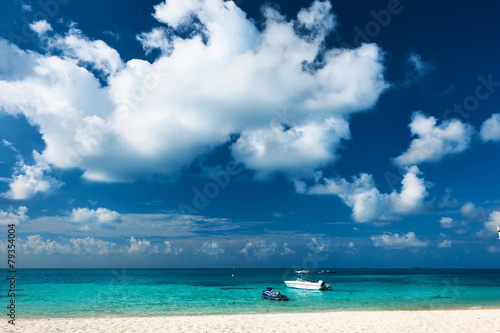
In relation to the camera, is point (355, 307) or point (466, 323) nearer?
point (466, 323)

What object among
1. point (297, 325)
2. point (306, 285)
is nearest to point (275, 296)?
point (297, 325)

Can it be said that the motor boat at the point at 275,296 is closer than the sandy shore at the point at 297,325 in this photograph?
No

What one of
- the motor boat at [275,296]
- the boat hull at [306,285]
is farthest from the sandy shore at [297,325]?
the boat hull at [306,285]

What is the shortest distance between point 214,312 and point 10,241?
18.1 metres

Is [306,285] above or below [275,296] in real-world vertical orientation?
below

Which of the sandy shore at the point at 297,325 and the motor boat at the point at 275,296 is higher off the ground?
the sandy shore at the point at 297,325

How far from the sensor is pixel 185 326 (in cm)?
2066

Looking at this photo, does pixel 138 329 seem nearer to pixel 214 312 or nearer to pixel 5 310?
pixel 214 312

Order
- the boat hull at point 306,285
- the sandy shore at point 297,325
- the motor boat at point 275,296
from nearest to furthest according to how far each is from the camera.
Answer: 1. the sandy shore at point 297,325
2. the motor boat at point 275,296
3. the boat hull at point 306,285

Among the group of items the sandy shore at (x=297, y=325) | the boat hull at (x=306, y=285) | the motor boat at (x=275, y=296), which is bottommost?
the boat hull at (x=306, y=285)

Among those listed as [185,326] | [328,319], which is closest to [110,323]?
[185,326]

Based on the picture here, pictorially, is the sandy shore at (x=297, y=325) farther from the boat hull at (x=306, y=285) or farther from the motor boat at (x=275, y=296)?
the boat hull at (x=306, y=285)

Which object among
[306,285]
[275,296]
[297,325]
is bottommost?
[306,285]

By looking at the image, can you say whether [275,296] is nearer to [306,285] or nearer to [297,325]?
[297,325]
